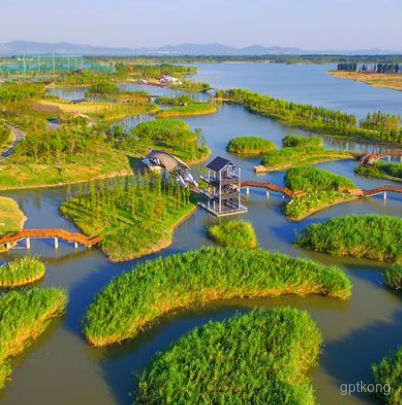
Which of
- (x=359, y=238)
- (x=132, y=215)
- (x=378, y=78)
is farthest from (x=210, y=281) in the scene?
(x=378, y=78)

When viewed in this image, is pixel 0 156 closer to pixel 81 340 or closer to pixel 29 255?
pixel 29 255

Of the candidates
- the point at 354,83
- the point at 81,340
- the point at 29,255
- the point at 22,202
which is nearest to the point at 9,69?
the point at 354,83

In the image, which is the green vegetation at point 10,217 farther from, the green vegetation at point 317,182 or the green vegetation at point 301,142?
the green vegetation at point 301,142

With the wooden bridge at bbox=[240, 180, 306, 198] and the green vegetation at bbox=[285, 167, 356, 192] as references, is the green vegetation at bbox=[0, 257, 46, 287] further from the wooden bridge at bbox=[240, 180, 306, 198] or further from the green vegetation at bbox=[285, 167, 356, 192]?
the green vegetation at bbox=[285, 167, 356, 192]

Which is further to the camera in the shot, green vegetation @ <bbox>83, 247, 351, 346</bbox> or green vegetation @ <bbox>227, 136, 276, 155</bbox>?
green vegetation @ <bbox>227, 136, 276, 155</bbox>

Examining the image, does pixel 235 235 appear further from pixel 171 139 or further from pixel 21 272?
pixel 171 139

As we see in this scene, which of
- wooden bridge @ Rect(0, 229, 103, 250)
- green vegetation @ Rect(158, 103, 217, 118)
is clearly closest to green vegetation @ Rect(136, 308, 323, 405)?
wooden bridge @ Rect(0, 229, 103, 250)
